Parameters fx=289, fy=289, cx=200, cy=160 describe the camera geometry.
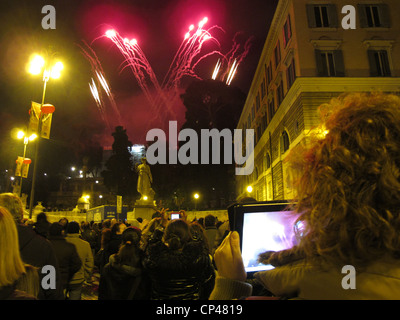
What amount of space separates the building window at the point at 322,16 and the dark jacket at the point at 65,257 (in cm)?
2263

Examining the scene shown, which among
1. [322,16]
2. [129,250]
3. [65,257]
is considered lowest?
[65,257]

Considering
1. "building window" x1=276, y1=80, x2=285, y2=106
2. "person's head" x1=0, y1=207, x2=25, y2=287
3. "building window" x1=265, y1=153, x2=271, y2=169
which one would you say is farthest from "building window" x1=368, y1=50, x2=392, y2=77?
"person's head" x1=0, y1=207, x2=25, y2=287

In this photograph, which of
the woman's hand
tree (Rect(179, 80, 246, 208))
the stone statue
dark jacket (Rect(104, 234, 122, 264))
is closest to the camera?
the woman's hand

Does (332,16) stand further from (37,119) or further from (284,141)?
(37,119)

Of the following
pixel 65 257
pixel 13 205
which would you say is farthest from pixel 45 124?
pixel 13 205

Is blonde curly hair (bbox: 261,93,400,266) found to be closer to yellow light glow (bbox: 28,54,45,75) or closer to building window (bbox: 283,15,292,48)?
yellow light glow (bbox: 28,54,45,75)

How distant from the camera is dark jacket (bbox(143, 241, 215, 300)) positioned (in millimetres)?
3436

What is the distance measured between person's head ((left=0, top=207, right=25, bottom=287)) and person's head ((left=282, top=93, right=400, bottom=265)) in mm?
1739

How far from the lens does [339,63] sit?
20.9m

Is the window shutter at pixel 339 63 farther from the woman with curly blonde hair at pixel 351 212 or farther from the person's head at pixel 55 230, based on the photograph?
the woman with curly blonde hair at pixel 351 212

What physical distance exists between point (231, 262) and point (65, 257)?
4224 millimetres

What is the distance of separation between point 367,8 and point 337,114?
26.1 meters

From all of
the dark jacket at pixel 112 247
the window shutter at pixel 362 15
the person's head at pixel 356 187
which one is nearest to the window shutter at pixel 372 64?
the window shutter at pixel 362 15
